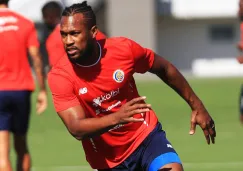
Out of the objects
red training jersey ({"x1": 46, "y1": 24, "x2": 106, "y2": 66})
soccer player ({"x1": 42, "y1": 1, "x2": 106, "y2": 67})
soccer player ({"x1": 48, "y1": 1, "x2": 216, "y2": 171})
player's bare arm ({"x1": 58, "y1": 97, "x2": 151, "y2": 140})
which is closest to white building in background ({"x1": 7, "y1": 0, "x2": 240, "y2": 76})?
soccer player ({"x1": 42, "y1": 1, "x2": 106, "y2": 67})

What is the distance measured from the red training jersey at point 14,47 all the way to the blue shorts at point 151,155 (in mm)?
2659

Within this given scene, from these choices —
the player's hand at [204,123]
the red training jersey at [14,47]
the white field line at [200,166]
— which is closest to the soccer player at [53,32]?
the red training jersey at [14,47]

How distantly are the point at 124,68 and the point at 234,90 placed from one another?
19.7 m

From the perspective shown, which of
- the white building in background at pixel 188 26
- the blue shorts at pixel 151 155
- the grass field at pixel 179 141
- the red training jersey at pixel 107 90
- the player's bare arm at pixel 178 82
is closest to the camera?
the red training jersey at pixel 107 90

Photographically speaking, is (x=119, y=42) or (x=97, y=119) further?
(x=119, y=42)

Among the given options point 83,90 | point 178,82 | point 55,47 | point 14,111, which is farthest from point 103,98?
point 55,47

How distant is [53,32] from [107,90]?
4193 mm

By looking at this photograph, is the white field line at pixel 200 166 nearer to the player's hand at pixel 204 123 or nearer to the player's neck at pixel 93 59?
the player's hand at pixel 204 123

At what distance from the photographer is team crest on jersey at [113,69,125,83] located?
7035 mm

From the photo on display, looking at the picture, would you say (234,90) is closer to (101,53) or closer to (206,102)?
(206,102)

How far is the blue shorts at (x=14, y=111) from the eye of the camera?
31.6ft

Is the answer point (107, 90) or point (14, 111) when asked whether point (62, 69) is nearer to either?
point (107, 90)

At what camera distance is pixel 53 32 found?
11.1m

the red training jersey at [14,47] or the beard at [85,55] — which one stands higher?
the beard at [85,55]
